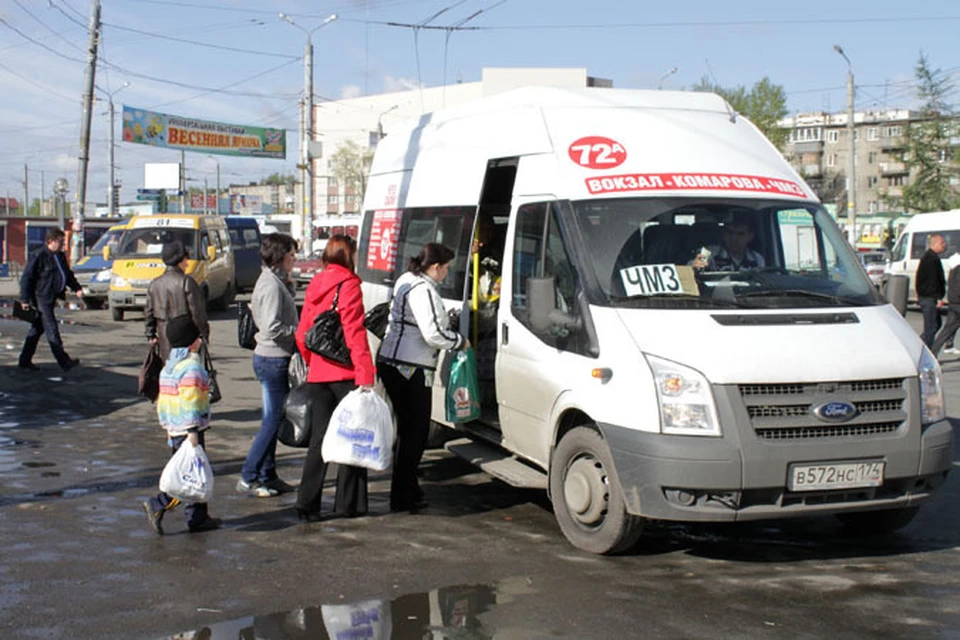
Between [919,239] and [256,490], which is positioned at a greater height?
[919,239]

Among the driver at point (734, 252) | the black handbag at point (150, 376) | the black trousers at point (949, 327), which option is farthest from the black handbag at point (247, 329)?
the black trousers at point (949, 327)

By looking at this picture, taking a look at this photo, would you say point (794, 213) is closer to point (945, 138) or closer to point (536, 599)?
point (536, 599)

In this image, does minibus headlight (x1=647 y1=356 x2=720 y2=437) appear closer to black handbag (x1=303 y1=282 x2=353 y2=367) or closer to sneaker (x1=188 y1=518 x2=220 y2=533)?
black handbag (x1=303 y1=282 x2=353 y2=367)

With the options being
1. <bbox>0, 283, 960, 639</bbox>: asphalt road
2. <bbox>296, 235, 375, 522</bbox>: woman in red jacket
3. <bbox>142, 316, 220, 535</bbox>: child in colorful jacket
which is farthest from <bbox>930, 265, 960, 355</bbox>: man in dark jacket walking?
<bbox>142, 316, 220, 535</bbox>: child in colorful jacket

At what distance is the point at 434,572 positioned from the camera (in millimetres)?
5801

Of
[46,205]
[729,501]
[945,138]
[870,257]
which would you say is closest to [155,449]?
[729,501]

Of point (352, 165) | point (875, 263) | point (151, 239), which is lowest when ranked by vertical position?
point (151, 239)

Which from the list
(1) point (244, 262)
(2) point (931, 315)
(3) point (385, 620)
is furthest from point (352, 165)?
(3) point (385, 620)

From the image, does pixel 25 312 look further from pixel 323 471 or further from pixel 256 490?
pixel 323 471

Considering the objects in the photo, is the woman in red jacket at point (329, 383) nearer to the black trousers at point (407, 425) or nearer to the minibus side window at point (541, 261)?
the black trousers at point (407, 425)

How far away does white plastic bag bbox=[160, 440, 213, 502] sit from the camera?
629 centimetres

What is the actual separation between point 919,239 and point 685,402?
84.7 ft

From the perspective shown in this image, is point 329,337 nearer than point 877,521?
No

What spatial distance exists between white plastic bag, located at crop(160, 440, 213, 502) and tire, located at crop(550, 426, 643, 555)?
2087 millimetres
